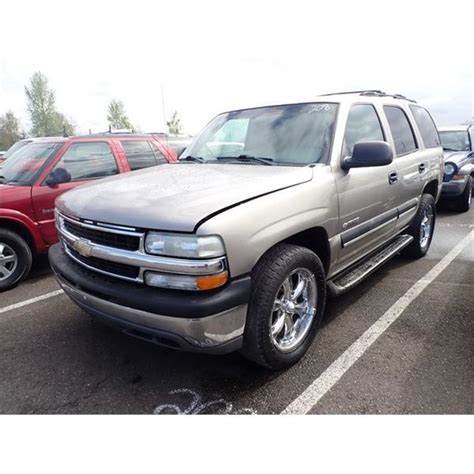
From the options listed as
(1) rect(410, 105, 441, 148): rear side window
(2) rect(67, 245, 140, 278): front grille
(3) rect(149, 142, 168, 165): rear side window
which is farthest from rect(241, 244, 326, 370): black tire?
(3) rect(149, 142, 168, 165): rear side window

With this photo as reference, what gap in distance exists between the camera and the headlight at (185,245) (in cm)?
195

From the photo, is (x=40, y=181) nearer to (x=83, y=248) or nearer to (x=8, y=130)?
(x=83, y=248)

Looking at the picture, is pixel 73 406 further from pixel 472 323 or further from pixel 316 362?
pixel 472 323

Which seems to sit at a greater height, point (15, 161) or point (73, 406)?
point (15, 161)

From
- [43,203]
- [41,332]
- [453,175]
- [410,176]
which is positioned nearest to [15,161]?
[43,203]

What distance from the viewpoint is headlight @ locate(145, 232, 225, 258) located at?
6.38ft

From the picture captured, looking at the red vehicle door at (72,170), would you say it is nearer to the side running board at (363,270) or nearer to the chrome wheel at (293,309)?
the chrome wheel at (293,309)

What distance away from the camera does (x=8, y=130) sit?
3891cm

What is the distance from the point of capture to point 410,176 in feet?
13.3

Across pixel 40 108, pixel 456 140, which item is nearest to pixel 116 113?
pixel 40 108

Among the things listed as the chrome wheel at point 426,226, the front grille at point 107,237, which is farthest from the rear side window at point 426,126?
the front grille at point 107,237

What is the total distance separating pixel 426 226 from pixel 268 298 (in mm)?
3592

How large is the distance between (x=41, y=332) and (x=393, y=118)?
4.09 meters

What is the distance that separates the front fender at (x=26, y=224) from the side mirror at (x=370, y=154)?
12.1 feet
